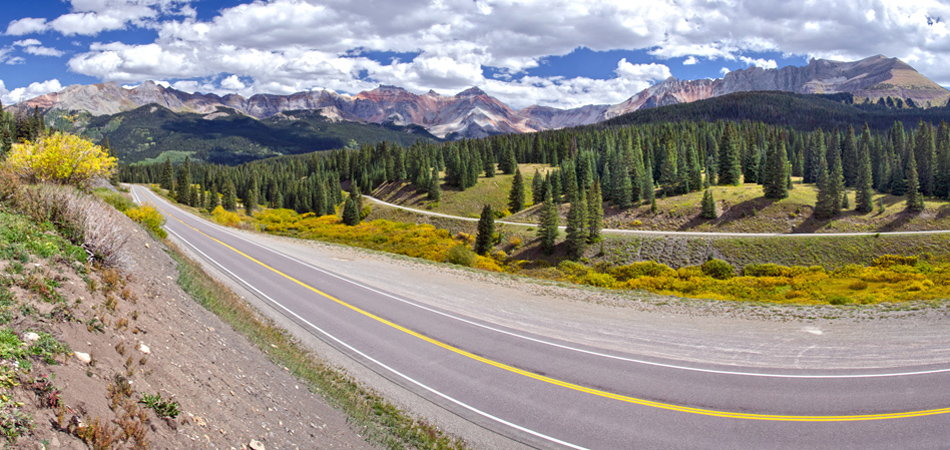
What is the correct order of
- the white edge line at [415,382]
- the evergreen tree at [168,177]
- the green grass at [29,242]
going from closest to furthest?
the green grass at [29,242] < the white edge line at [415,382] < the evergreen tree at [168,177]

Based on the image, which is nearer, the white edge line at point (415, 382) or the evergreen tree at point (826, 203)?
the white edge line at point (415, 382)

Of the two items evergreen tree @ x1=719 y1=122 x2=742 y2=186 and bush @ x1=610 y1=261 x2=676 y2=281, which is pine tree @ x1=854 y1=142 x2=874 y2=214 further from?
bush @ x1=610 y1=261 x2=676 y2=281

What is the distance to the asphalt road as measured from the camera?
33.1 feet

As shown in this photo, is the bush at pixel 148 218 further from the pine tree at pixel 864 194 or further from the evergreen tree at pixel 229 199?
the pine tree at pixel 864 194

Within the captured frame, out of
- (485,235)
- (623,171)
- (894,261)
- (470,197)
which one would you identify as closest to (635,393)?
(485,235)

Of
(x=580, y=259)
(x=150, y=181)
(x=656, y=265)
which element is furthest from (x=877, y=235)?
(x=150, y=181)

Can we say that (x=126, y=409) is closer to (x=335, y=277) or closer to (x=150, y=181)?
(x=335, y=277)

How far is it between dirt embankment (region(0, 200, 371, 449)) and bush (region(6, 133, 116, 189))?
1365cm

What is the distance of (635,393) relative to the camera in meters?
12.2

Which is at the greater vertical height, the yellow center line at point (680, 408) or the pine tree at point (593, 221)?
the yellow center line at point (680, 408)

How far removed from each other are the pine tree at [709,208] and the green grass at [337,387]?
7484 centimetres

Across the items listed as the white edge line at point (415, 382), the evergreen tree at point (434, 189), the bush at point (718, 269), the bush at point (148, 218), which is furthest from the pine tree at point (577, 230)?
the evergreen tree at point (434, 189)

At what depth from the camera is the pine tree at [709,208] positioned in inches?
2938

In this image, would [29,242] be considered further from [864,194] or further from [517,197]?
[864,194]
